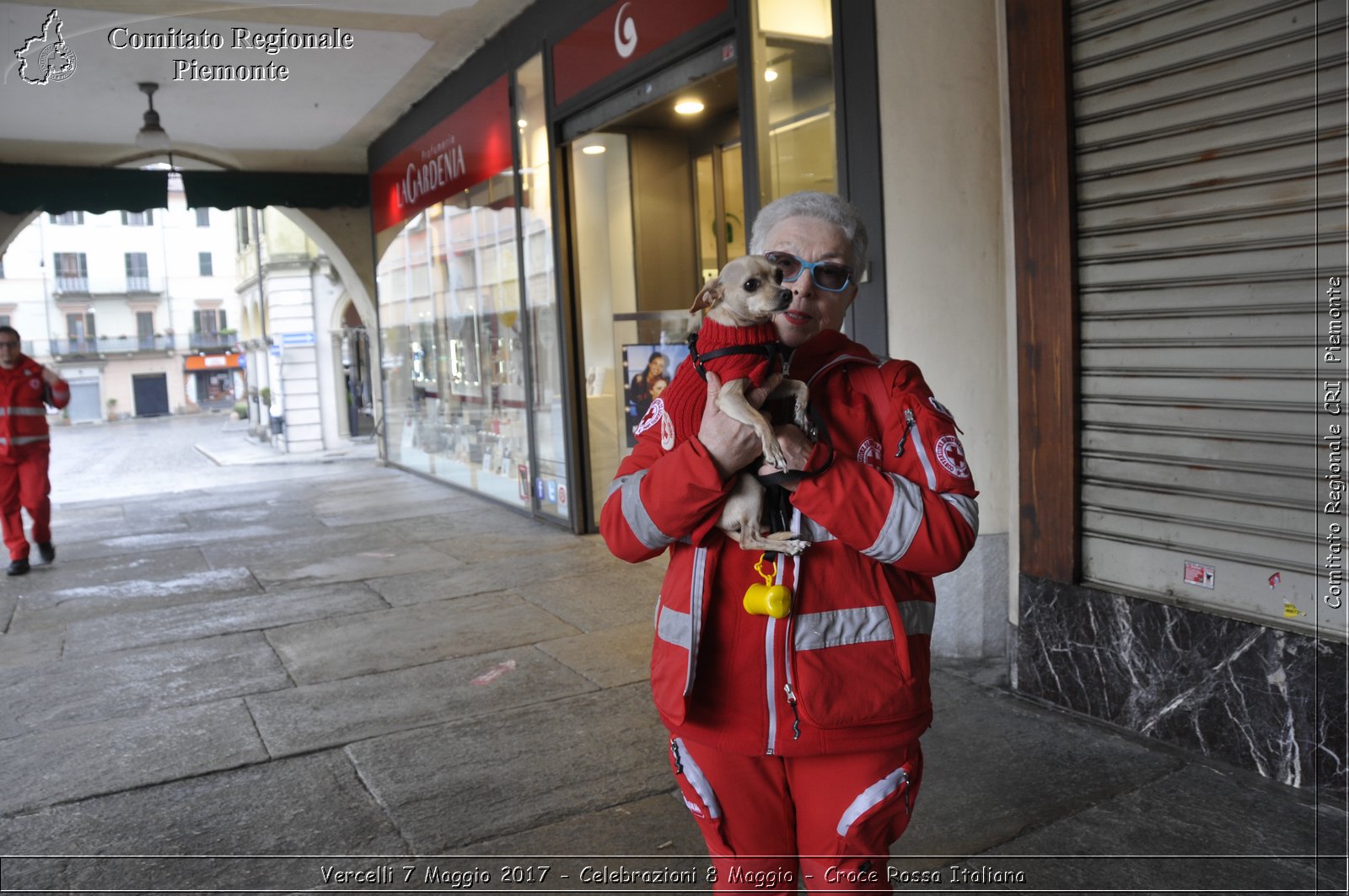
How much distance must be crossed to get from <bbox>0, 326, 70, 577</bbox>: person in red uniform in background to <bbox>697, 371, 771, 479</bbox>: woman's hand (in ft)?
25.8

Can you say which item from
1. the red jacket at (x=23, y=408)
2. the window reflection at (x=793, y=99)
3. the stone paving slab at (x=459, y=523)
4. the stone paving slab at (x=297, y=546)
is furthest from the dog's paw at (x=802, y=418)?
the red jacket at (x=23, y=408)

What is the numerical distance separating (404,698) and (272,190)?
455 inches

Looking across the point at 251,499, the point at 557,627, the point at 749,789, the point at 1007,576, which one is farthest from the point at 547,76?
the point at 749,789

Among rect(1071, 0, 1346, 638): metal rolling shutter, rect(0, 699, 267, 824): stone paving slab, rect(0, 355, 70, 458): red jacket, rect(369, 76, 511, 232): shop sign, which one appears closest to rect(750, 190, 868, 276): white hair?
rect(1071, 0, 1346, 638): metal rolling shutter

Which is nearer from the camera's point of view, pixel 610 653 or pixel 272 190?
pixel 610 653

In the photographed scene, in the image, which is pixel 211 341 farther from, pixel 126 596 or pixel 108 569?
pixel 126 596

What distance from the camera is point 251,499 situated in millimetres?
12359

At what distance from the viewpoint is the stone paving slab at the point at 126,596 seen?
6680 mm

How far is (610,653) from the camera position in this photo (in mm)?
5316

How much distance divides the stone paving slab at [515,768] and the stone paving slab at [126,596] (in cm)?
350

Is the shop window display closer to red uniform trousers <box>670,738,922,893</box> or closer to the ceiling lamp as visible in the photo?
the ceiling lamp

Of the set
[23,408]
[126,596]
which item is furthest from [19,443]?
[126,596]

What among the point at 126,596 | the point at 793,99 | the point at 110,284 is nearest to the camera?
the point at 793,99

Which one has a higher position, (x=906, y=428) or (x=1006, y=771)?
(x=906, y=428)
